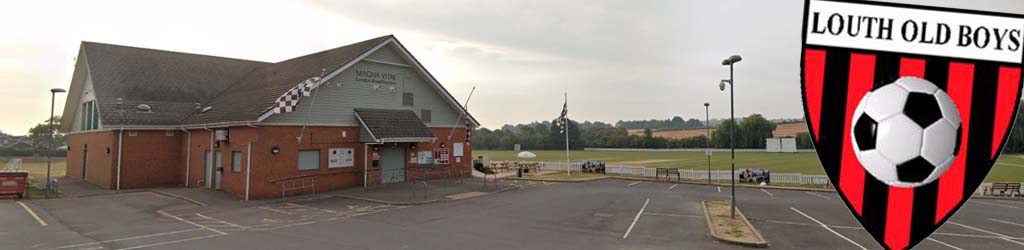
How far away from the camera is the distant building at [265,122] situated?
21984 mm

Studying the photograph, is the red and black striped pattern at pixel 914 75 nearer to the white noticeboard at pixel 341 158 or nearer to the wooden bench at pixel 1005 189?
the white noticeboard at pixel 341 158

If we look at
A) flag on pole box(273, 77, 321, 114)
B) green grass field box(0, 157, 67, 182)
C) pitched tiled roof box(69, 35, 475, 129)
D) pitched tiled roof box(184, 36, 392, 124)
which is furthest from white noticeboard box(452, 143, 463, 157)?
green grass field box(0, 157, 67, 182)

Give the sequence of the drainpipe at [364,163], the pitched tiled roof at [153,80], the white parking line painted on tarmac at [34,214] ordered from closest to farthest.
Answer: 1. the white parking line painted on tarmac at [34,214]
2. the drainpipe at [364,163]
3. the pitched tiled roof at [153,80]

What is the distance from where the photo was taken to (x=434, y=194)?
2247 cm

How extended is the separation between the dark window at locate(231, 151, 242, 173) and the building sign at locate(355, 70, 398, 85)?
6177mm

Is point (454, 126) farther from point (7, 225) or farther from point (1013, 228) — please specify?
point (1013, 228)

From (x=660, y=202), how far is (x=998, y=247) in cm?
1024

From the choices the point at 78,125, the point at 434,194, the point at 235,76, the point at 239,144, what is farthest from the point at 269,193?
the point at 78,125

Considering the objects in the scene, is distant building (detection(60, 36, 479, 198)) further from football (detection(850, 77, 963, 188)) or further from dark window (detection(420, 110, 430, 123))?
football (detection(850, 77, 963, 188))

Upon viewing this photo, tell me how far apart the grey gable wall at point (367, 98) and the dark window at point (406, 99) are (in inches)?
7.2

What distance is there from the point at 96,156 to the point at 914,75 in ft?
110

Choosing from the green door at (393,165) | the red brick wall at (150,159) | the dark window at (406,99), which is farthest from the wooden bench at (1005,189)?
the red brick wall at (150,159)

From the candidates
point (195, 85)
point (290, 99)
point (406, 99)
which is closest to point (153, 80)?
point (195, 85)

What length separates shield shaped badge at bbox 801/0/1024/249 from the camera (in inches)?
98.9
